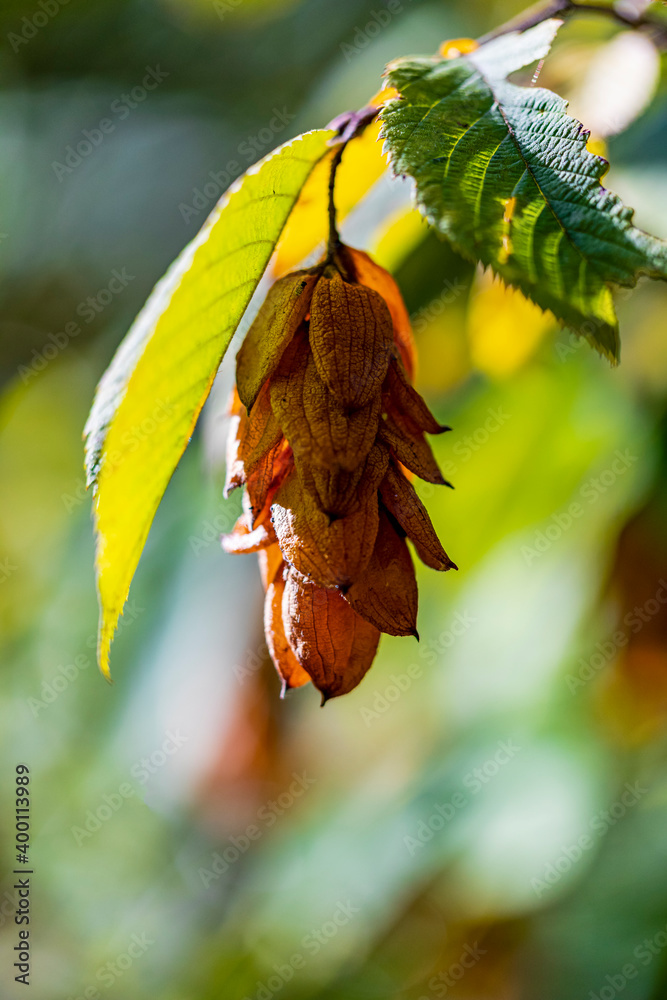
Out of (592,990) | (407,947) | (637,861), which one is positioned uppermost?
(637,861)

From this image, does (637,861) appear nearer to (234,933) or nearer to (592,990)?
(592,990)

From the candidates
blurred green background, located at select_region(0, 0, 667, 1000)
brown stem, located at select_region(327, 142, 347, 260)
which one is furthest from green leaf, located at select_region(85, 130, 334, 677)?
blurred green background, located at select_region(0, 0, 667, 1000)

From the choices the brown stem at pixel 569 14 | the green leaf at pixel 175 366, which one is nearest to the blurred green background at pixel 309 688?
the brown stem at pixel 569 14

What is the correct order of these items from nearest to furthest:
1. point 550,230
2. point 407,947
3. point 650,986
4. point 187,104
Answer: point 550,230
point 650,986
point 407,947
point 187,104

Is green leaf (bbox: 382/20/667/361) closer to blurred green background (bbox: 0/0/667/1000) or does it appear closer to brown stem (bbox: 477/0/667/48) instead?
brown stem (bbox: 477/0/667/48)

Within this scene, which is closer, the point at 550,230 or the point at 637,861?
the point at 550,230

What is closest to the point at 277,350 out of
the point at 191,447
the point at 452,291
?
the point at 452,291

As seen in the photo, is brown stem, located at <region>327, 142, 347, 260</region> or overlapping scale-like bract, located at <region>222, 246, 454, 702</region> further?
brown stem, located at <region>327, 142, 347, 260</region>
